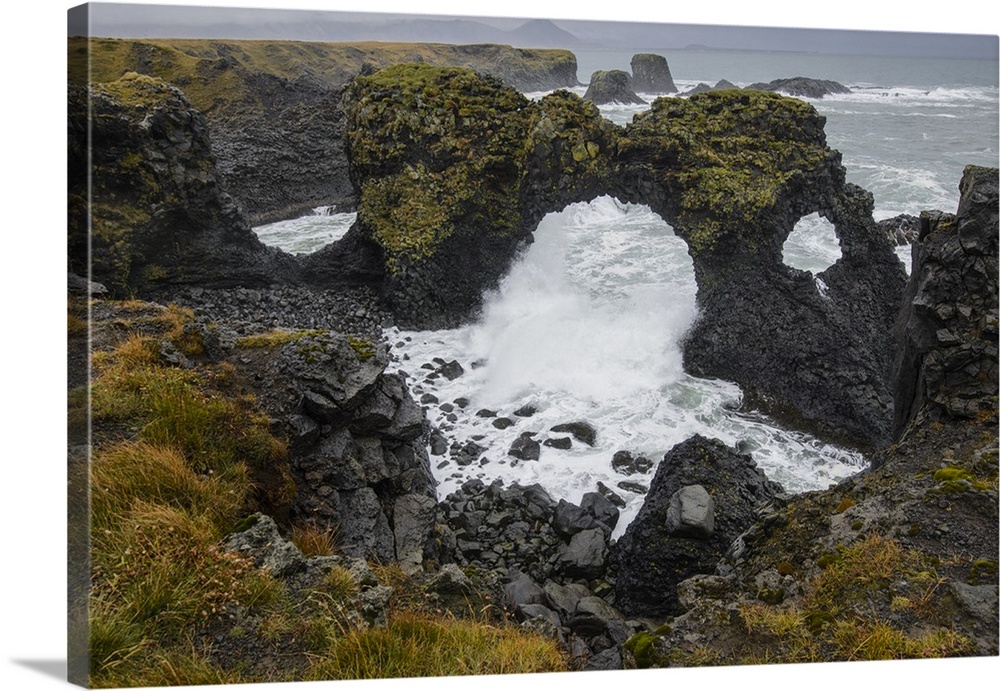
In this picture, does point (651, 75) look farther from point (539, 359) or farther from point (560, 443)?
point (560, 443)

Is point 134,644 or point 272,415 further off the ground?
point 272,415

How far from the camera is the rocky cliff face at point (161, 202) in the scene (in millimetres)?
10598

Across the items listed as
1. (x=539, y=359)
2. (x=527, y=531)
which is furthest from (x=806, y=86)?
(x=527, y=531)

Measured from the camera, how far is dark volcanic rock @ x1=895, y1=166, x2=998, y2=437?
740cm

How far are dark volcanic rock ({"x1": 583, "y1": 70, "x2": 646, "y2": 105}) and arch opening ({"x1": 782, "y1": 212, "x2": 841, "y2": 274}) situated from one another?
16.3ft

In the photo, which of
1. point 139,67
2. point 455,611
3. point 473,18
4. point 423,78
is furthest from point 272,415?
point 423,78

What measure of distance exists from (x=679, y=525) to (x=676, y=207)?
839 cm

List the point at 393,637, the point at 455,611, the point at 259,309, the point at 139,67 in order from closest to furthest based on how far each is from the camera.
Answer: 1. the point at 393,637
2. the point at 455,611
3. the point at 139,67
4. the point at 259,309

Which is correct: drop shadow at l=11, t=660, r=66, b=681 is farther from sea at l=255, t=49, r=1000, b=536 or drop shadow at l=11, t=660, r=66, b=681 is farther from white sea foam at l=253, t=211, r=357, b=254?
white sea foam at l=253, t=211, r=357, b=254

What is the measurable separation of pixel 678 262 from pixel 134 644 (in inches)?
453

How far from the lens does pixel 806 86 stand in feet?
29.1

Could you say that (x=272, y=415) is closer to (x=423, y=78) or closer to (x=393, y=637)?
(x=393, y=637)

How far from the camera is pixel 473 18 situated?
6.98 metres

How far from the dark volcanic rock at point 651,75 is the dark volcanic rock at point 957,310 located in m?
3.92
